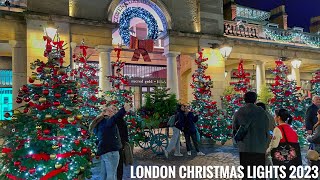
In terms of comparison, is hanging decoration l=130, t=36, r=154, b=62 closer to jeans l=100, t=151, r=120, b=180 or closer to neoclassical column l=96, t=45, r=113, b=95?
neoclassical column l=96, t=45, r=113, b=95

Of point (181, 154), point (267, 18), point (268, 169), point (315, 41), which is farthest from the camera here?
point (267, 18)

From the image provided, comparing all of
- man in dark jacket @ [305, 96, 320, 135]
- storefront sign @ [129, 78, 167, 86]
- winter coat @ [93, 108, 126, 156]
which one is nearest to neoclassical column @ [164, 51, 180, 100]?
storefront sign @ [129, 78, 167, 86]

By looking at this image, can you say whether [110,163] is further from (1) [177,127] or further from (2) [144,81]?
(2) [144,81]

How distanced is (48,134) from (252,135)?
12.1ft

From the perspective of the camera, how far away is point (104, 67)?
13.0 metres

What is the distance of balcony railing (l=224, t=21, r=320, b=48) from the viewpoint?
17.3 meters

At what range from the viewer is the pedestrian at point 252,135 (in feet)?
15.4

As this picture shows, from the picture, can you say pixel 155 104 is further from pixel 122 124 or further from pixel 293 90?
pixel 293 90

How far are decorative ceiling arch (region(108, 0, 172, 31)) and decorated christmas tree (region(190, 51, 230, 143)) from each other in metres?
3.48

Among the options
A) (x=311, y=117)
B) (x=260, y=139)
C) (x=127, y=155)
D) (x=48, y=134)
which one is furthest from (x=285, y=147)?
(x=48, y=134)

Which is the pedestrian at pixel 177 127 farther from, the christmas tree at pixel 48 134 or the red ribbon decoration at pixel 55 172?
the red ribbon decoration at pixel 55 172

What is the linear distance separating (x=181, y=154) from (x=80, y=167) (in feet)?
15.9

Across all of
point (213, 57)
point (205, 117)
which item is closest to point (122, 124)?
point (205, 117)

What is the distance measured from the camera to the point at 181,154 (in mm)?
9773
